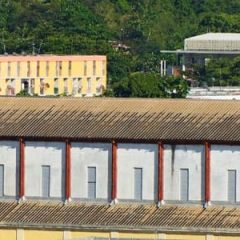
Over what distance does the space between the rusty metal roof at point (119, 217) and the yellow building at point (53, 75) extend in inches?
3075

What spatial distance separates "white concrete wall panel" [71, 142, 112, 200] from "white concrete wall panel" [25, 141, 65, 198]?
0.40m

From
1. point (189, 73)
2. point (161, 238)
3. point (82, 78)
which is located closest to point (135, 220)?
point (161, 238)

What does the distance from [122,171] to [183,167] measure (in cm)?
195

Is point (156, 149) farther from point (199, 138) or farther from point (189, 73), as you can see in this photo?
point (189, 73)

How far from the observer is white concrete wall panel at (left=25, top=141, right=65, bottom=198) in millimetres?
73688

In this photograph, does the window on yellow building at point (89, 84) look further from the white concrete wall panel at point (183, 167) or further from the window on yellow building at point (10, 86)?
the white concrete wall panel at point (183, 167)

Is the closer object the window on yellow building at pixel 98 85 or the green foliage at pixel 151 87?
the green foliage at pixel 151 87

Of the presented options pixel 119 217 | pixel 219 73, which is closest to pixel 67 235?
pixel 119 217

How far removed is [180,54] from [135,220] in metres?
121

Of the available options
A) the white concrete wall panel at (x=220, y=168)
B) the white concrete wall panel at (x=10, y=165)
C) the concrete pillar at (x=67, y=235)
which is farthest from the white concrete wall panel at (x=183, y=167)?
the white concrete wall panel at (x=10, y=165)

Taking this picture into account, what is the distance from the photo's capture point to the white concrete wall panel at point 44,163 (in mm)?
73688

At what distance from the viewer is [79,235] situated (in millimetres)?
71625

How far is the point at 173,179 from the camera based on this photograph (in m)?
72.3

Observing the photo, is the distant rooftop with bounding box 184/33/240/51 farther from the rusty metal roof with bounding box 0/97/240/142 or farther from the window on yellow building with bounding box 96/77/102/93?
the rusty metal roof with bounding box 0/97/240/142
